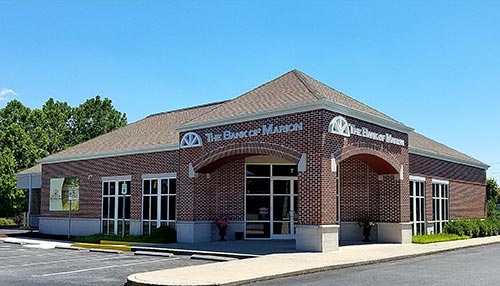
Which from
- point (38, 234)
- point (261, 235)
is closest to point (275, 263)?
point (261, 235)

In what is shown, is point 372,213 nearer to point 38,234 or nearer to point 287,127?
point 287,127

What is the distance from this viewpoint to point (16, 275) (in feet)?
45.7

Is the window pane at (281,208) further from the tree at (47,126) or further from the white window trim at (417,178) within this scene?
the tree at (47,126)

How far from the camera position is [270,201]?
78.3ft

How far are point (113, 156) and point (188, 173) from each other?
671 cm

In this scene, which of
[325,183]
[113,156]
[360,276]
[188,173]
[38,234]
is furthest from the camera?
[38,234]

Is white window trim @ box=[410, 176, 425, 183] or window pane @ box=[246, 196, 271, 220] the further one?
white window trim @ box=[410, 176, 425, 183]

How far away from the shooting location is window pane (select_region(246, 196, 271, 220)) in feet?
78.2

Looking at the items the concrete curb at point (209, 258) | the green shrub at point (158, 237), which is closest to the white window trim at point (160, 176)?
the green shrub at point (158, 237)

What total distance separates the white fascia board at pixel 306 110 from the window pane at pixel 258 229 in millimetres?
4776

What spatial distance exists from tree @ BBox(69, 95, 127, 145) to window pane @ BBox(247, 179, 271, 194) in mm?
41959

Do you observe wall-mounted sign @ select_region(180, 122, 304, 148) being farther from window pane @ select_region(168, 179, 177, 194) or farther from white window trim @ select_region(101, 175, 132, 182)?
white window trim @ select_region(101, 175, 132, 182)

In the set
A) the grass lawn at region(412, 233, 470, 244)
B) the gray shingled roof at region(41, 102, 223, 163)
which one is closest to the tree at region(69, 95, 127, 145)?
the gray shingled roof at region(41, 102, 223, 163)

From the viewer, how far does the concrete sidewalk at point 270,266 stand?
12.2m
